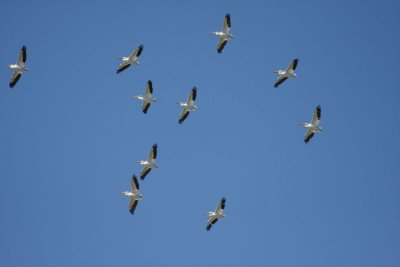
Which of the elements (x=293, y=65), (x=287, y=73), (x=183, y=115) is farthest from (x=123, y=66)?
(x=293, y=65)

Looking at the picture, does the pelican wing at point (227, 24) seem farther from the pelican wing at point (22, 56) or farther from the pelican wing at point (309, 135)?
the pelican wing at point (22, 56)

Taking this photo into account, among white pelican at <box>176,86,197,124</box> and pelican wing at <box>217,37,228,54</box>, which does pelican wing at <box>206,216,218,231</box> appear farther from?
pelican wing at <box>217,37,228,54</box>

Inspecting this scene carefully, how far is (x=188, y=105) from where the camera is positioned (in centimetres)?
10856

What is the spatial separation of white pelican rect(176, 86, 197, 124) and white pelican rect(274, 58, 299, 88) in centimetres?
608

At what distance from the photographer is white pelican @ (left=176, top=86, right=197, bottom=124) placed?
10806 centimetres

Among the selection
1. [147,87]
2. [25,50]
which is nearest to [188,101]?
[147,87]

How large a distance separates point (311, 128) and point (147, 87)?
1264cm

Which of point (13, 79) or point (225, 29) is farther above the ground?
point (225, 29)

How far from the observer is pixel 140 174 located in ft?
355

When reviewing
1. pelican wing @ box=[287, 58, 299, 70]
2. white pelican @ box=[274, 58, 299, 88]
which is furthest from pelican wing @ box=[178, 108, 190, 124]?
pelican wing @ box=[287, 58, 299, 70]

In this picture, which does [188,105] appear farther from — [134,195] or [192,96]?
[134,195]

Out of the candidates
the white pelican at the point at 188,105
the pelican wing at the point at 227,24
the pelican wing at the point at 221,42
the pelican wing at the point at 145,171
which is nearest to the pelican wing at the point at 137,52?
the white pelican at the point at 188,105

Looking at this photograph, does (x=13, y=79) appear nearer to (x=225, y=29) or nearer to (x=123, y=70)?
(x=123, y=70)

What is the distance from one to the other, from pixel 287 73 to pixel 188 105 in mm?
7732
